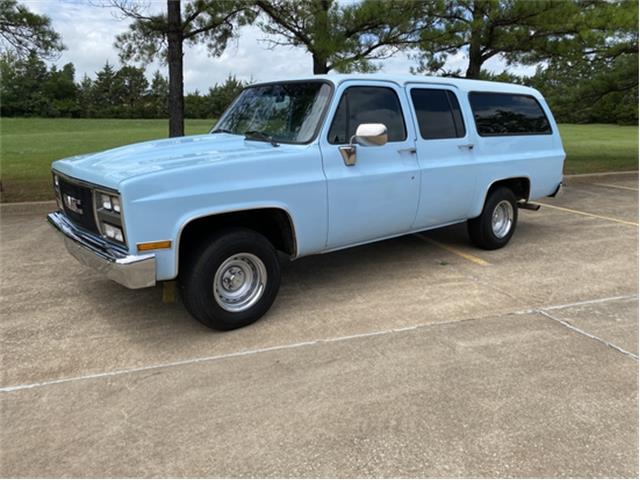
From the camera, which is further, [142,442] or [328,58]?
[328,58]

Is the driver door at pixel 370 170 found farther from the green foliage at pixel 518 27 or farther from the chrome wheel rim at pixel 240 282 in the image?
the green foliage at pixel 518 27

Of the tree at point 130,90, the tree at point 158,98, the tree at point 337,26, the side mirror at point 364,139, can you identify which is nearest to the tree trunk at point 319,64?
the tree at point 337,26

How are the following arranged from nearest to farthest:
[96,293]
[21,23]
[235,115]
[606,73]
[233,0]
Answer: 1. [96,293]
2. [235,115]
3. [21,23]
4. [233,0]
5. [606,73]

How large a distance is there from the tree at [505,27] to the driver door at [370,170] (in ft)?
20.8

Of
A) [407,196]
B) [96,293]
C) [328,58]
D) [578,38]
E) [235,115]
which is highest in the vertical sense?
[578,38]

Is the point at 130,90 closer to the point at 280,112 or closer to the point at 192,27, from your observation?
the point at 192,27

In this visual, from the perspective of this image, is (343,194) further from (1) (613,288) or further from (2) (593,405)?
(1) (613,288)

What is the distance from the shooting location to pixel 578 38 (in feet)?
36.3

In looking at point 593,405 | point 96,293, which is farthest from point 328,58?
point 593,405

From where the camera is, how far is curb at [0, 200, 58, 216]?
814cm

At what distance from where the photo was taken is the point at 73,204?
421 centimetres

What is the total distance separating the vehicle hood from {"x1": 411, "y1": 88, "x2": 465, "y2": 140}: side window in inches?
63.2

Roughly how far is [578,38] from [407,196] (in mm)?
8596

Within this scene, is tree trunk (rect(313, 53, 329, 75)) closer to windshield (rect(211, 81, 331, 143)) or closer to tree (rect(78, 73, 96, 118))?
windshield (rect(211, 81, 331, 143))
